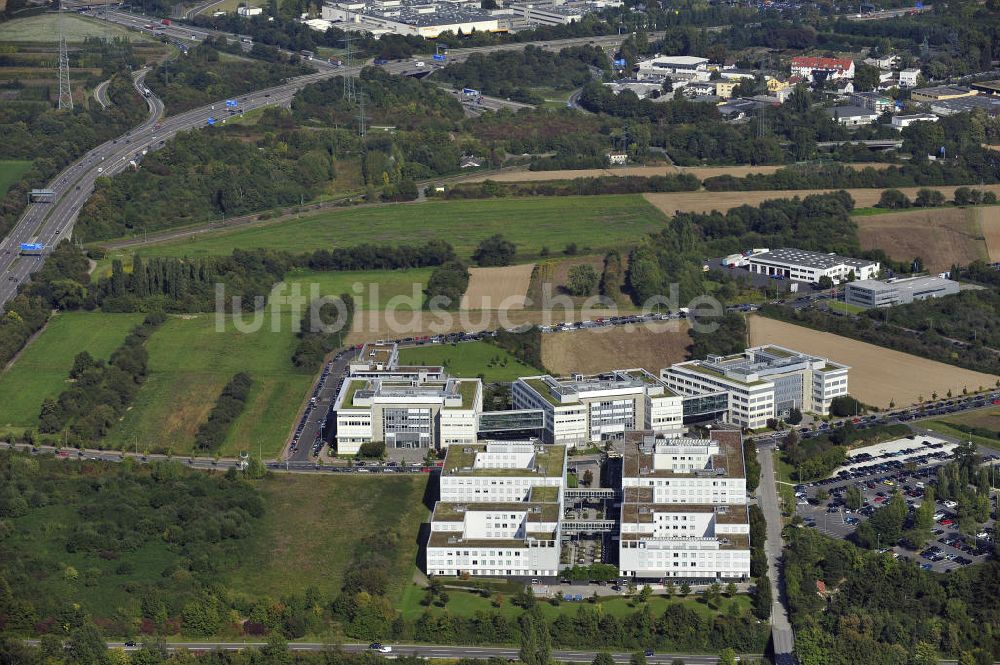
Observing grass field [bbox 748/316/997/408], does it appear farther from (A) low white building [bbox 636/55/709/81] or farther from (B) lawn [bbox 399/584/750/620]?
(A) low white building [bbox 636/55/709/81]

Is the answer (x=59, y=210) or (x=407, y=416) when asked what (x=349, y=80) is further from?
(x=407, y=416)

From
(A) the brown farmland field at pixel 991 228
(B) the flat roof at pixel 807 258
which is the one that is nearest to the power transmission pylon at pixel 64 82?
(B) the flat roof at pixel 807 258

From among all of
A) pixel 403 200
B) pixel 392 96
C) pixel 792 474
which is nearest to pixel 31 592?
pixel 792 474

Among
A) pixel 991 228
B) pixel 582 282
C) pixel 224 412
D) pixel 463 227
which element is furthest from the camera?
pixel 463 227

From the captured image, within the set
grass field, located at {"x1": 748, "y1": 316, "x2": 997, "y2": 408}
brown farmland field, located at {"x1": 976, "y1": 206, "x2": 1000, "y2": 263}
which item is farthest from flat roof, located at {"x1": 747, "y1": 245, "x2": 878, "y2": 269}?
grass field, located at {"x1": 748, "y1": 316, "x2": 997, "y2": 408}

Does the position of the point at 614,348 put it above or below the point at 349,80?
below

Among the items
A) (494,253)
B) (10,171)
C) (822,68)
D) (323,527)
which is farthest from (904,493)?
(822,68)
